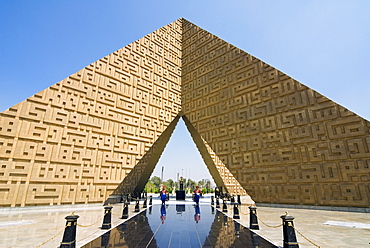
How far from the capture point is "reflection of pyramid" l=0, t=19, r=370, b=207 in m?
8.29

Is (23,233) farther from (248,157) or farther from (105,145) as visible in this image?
(248,157)

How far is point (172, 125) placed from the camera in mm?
15750

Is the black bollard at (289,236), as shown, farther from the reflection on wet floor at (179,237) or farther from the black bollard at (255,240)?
the black bollard at (255,240)

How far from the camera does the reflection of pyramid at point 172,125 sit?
8289 mm

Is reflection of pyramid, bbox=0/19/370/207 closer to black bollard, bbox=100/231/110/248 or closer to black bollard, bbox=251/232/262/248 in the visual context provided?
black bollard, bbox=251/232/262/248

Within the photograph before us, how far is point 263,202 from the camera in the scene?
1017 cm

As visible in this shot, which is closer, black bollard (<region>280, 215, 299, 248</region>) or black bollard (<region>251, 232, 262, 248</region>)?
black bollard (<region>280, 215, 299, 248</region>)

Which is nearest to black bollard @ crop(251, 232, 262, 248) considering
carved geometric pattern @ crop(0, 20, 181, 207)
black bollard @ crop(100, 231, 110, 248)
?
black bollard @ crop(100, 231, 110, 248)

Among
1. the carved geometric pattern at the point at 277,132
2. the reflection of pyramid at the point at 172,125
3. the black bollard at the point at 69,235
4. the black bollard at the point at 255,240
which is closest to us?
the black bollard at the point at 69,235

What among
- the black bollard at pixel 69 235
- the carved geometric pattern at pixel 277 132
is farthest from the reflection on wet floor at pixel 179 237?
the carved geometric pattern at pixel 277 132

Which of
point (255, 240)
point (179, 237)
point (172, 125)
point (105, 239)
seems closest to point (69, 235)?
point (105, 239)

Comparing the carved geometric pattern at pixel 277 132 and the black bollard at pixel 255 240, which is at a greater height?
the carved geometric pattern at pixel 277 132

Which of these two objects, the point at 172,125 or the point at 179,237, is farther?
the point at 172,125

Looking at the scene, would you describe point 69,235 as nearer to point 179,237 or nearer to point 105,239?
point 105,239
